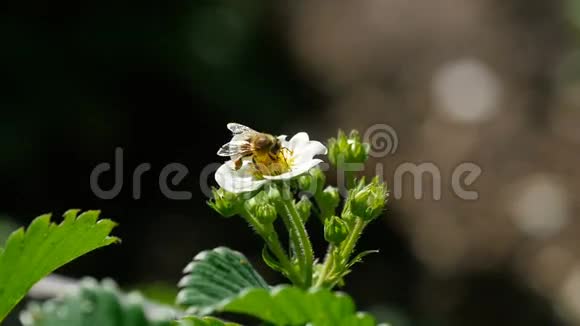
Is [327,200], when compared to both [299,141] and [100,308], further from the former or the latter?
[100,308]

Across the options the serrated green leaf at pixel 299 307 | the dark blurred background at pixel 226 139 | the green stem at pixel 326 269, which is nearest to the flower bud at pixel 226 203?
the green stem at pixel 326 269

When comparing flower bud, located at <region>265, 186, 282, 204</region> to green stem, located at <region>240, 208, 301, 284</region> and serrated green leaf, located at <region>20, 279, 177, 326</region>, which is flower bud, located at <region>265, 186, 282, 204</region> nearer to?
green stem, located at <region>240, 208, 301, 284</region>

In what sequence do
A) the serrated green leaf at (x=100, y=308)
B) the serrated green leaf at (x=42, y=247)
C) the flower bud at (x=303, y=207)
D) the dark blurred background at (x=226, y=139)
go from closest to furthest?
the serrated green leaf at (x=100, y=308) → the serrated green leaf at (x=42, y=247) → the flower bud at (x=303, y=207) → the dark blurred background at (x=226, y=139)

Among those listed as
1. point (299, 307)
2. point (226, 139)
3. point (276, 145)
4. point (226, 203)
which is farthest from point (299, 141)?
point (226, 139)

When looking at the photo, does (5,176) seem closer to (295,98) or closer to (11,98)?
(11,98)

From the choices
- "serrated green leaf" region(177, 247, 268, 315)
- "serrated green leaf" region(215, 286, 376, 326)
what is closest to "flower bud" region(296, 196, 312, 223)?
"serrated green leaf" region(177, 247, 268, 315)

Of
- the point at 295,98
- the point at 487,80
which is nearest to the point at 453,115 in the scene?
the point at 487,80

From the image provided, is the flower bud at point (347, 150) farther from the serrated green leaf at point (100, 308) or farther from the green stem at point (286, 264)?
the serrated green leaf at point (100, 308)
